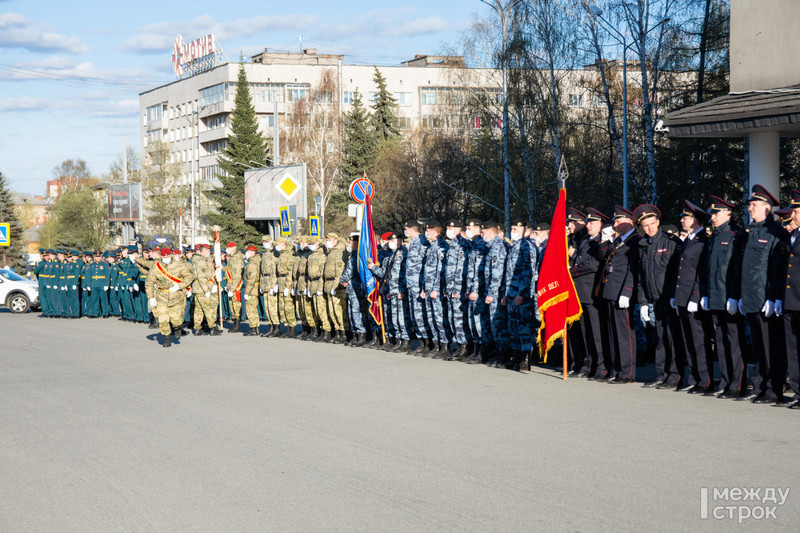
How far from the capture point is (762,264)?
9.77m

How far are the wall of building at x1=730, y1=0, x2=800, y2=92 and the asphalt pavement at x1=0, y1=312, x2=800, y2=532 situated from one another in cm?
840

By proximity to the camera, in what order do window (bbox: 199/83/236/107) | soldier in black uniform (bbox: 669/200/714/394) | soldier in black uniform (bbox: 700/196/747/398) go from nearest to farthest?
soldier in black uniform (bbox: 700/196/747/398) < soldier in black uniform (bbox: 669/200/714/394) < window (bbox: 199/83/236/107)

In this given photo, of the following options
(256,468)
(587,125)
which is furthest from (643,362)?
(587,125)

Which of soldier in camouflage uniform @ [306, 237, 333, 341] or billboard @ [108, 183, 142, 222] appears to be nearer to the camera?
soldier in camouflage uniform @ [306, 237, 333, 341]

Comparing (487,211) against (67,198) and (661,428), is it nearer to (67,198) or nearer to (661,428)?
(661,428)

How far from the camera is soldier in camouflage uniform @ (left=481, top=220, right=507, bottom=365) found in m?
Result: 13.5

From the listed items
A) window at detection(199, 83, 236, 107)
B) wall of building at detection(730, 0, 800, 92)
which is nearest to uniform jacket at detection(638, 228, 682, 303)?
wall of building at detection(730, 0, 800, 92)

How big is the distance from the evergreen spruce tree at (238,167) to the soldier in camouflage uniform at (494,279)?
5245cm

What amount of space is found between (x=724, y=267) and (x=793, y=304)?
3.23ft

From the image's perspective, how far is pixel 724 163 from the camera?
30.5 meters

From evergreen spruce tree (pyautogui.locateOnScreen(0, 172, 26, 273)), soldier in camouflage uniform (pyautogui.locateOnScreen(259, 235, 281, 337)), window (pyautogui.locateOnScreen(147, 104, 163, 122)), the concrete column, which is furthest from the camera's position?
window (pyautogui.locateOnScreen(147, 104, 163, 122))

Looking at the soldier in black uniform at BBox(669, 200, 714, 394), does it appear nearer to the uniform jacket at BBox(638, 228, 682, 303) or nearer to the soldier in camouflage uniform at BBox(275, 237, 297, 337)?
the uniform jacket at BBox(638, 228, 682, 303)

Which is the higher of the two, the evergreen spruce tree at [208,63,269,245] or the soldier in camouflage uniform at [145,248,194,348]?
the evergreen spruce tree at [208,63,269,245]

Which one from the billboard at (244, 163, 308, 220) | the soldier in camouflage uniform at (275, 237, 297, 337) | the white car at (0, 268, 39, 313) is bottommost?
the white car at (0, 268, 39, 313)
